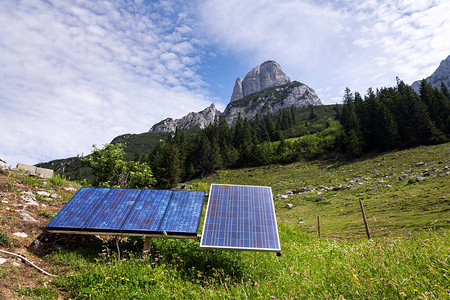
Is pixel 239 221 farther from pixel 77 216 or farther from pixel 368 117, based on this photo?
pixel 368 117

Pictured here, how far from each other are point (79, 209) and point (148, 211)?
113 inches

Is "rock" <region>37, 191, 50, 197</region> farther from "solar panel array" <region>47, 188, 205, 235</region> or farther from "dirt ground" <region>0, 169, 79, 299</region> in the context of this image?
"solar panel array" <region>47, 188, 205, 235</region>

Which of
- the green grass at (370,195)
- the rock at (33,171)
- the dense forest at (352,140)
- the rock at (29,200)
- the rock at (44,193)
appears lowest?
the green grass at (370,195)

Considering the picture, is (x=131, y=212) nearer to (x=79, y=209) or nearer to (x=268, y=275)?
(x=79, y=209)

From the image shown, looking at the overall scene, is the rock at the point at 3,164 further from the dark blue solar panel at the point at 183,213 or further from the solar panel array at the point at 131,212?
the dark blue solar panel at the point at 183,213

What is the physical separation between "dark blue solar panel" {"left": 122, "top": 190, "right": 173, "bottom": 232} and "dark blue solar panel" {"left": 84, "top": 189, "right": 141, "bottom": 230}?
10.2 inches

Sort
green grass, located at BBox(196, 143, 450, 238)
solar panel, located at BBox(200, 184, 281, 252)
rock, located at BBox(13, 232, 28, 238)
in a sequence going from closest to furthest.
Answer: solar panel, located at BBox(200, 184, 281, 252) → rock, located at BBox(13, 232, 28, 238) → green grass, located at BBox(196, 143, 450, 238)

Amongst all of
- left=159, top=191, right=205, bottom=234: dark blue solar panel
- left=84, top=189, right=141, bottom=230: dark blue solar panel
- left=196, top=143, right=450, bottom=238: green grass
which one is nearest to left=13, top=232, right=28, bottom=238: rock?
left=84, top=189, right=141, bottom=230: dark blue solar panel

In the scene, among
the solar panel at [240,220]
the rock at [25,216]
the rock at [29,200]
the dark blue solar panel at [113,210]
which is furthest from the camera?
the rock at [29,200]

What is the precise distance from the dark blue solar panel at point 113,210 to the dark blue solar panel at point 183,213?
168 centimetres

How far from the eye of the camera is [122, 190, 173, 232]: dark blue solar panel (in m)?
8.71

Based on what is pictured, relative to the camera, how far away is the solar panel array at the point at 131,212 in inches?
341

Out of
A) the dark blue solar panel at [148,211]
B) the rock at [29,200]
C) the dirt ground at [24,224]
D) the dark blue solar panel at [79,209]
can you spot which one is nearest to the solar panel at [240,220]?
the dark blue solar panel at [148,211]

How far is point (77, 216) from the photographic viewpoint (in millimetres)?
9227
